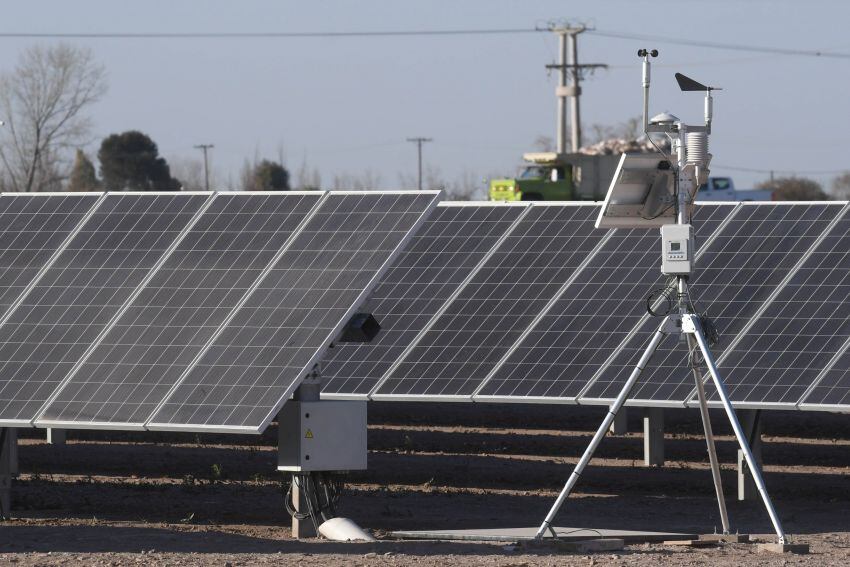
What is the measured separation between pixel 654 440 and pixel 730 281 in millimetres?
3704

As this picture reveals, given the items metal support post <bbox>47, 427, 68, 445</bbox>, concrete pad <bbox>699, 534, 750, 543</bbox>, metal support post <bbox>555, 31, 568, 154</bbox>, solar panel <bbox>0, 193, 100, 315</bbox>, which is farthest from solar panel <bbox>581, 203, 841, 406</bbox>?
metal support post <bbox>555, 31, 568, 154</bbox>

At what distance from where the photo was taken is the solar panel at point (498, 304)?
60.1 feet

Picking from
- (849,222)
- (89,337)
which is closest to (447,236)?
(849,222)

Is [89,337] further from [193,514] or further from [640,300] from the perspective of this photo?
[640,300]

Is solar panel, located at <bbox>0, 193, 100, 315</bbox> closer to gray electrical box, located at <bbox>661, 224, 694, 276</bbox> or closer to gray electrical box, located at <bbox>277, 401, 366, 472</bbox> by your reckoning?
gray electrical box, located at <bbox>277, 401, 366, 472</bbox>

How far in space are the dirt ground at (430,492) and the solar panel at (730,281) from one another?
1570mm

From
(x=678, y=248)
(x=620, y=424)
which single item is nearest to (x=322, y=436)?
(x=678, y=248)

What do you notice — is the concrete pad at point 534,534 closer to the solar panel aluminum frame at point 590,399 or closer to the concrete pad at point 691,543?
the concrete pad at point 691,543

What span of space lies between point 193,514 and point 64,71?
250 feet

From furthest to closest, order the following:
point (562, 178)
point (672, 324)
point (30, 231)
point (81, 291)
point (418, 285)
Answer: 1. point (562, 178)
2. point (418, 285)
3. point (30, 231)
4. point (81, 291)
5. point (672, 324)

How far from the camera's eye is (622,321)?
60.4 ft

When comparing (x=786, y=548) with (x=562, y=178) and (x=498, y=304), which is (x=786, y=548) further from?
(x=562, y=178)

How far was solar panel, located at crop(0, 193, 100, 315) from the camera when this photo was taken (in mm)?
16391

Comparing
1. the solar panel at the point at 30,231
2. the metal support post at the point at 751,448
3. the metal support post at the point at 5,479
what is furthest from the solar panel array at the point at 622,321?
the metal support post at the point at 5,479
